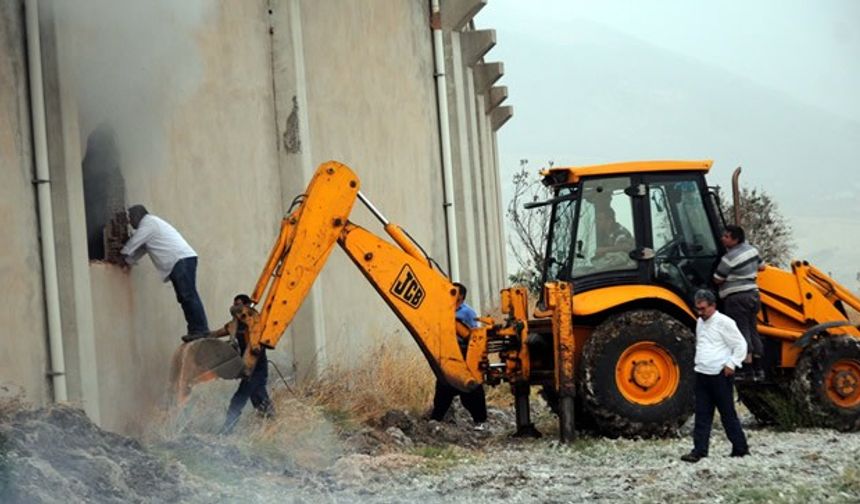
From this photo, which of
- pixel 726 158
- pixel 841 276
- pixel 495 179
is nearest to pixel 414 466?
pixel 495 179

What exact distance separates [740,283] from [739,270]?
0.38ft

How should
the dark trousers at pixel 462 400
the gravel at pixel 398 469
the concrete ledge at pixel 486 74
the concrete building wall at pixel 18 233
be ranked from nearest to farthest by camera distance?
the gravel at pixel 398 469 → the concrete building wall at pixel 18 233 → the dark trousers at pixel 462 400 → the concrete ledge at pixel 486 74

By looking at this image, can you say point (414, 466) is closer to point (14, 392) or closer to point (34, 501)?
point (14, 392)

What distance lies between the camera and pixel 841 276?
62156 mm

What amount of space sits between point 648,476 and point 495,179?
33.4 m

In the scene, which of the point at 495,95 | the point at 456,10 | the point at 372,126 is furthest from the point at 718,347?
the point at 495,95

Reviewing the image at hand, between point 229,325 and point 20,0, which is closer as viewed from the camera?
point 20,0

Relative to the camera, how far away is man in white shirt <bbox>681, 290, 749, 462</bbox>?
11.3 metres

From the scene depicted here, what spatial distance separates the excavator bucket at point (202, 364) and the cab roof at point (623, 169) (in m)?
3.54

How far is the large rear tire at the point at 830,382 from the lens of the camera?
44.4 ft

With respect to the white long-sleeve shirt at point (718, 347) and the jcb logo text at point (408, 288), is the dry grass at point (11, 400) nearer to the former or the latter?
the jcb logo text at point (408, 288)

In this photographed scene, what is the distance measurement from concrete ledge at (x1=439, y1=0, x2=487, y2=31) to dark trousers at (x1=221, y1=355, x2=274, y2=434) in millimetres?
10096

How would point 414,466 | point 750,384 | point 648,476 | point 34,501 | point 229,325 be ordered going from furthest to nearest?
point 750,384 → point 229,325 → point 414,466 → point 648,476 → point 34,501

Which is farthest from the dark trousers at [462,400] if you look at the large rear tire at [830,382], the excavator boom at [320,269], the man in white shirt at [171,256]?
the large rear tire at [830,382]
